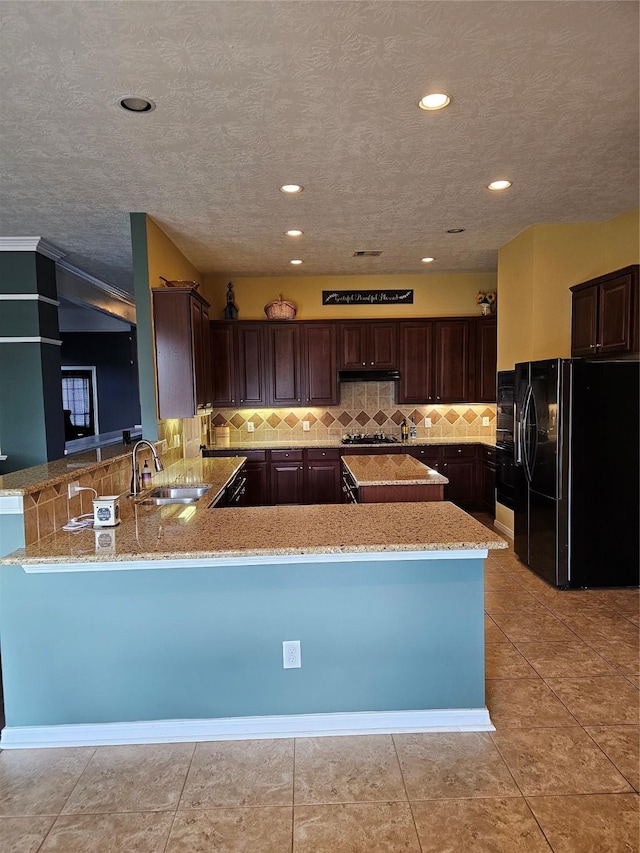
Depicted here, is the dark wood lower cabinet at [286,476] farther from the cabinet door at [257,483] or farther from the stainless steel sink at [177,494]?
the stainless steel sink at [177,494]

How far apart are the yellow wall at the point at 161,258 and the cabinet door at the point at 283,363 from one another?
127 centimetres

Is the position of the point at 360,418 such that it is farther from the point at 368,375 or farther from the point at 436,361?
the point at 436,361

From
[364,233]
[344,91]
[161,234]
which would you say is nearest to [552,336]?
[364,233]

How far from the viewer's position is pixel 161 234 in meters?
4.23

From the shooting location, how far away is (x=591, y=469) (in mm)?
3607

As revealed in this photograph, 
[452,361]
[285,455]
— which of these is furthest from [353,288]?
[285,455]

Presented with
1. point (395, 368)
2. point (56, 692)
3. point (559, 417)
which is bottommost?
point (56, 692)

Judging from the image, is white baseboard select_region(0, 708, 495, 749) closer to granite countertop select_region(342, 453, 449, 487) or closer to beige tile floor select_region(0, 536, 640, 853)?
beige tile floor select_region(0, 536, 640, 853)

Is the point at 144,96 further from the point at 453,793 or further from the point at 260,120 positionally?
the point at 453,793

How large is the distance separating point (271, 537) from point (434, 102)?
220 cm

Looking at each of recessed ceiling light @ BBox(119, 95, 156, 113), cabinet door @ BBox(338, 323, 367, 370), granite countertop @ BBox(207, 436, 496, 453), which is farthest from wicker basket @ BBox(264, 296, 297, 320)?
recessed ceiling light @ BBox(119, 95, 156, 113)

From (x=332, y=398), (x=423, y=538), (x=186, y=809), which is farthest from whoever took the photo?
(x=332, y=398)

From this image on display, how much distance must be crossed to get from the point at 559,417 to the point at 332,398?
2882mm

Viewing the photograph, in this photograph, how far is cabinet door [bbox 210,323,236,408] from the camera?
5.84m
